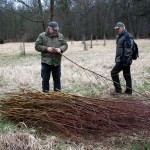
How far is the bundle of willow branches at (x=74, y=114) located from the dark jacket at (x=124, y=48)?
10.2 feet

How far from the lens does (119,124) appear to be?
6.56 metres

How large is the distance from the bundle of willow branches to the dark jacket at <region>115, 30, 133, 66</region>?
3098 mm

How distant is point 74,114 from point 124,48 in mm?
3980

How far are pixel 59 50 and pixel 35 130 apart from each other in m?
2.57

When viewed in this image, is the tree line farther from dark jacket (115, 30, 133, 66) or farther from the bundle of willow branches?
the bundle of willow branches

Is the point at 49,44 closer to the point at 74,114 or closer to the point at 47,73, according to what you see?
the point at 47,73

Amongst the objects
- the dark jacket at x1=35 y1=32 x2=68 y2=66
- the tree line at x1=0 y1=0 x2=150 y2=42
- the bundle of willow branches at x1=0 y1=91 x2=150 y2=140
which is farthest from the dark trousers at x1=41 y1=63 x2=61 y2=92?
the tree line at x1=0 y1=0 x2=150 y2=42

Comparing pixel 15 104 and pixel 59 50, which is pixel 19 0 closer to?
pixel 59 50

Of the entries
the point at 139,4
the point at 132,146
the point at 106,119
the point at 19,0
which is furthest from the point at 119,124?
the point at 139,4

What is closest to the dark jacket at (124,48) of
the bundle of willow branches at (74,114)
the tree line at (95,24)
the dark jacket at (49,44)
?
the dark jacket at (49,44)

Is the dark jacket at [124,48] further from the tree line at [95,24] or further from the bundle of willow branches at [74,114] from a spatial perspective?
the tree line at [95,24]

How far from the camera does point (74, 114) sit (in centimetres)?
655

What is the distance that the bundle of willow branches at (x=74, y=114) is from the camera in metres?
6.44

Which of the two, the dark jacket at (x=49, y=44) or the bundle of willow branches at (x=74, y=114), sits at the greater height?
the dark jacket at (x=49, y=44)
